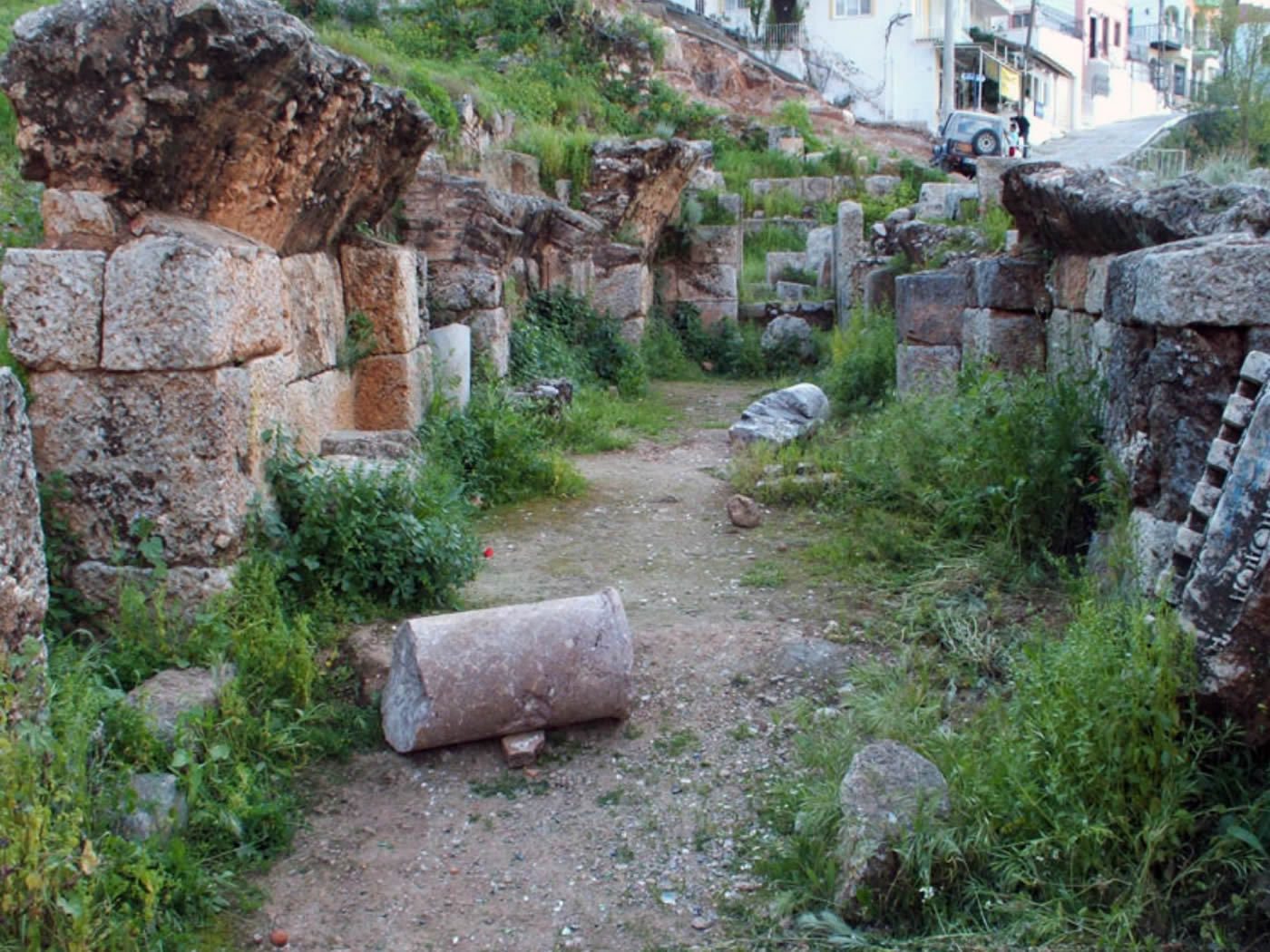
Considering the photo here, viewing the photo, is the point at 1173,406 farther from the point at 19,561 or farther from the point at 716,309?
the point at 716,309

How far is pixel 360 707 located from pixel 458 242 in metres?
5.65

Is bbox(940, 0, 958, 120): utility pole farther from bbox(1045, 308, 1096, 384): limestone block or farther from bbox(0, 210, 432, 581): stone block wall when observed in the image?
bbox(0, 210, 432, 581): stone block wall

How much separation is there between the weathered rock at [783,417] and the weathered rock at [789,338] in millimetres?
4257

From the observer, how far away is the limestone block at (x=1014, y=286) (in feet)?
26.4

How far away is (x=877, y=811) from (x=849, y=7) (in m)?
40.4

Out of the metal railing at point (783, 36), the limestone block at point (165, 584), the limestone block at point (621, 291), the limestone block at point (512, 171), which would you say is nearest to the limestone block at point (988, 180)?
the limestone block at point (621, 291)

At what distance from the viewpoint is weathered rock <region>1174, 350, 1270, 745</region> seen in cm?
311

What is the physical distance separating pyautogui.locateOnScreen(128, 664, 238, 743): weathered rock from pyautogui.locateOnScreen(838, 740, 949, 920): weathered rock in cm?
224

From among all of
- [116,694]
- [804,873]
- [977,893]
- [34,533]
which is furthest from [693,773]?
[34,533]

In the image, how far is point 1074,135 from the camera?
1678 inches

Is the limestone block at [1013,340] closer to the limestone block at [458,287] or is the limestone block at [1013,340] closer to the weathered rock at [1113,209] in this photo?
the weathered rock at [1113,209]

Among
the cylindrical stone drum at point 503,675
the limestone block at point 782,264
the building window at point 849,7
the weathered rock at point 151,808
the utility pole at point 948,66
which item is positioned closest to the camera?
the weathered rock at point 151,808

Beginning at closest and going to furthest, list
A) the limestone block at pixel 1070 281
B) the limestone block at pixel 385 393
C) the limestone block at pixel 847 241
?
Result: the limestone block at pixel 1070 281
the limestone block at pixel 385 393
the limestone block at pixel 847 241

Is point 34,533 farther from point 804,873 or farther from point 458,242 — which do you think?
point 458,242
